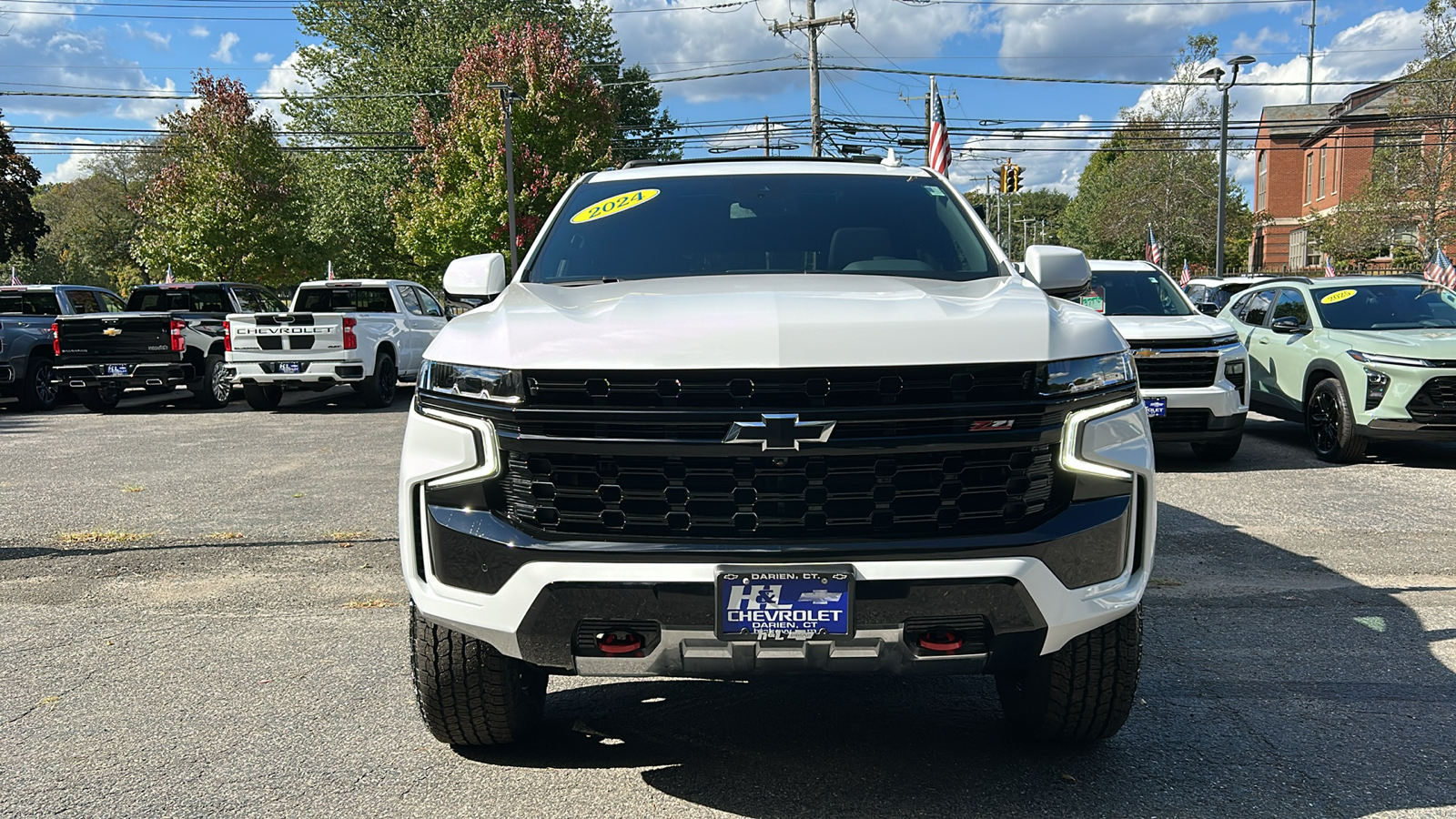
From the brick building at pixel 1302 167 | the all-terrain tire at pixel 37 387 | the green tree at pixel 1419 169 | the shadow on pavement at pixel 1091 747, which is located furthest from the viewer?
the brick building at pixel 1302 167

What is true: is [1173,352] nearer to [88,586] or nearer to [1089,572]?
[1089,572]

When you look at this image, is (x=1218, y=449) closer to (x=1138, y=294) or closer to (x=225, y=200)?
(x=1138, y=294)

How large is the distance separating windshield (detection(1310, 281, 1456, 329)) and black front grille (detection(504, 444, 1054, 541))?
29.6ft

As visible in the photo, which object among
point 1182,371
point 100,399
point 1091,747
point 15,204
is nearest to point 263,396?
point 100,399

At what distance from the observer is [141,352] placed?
16.3 m

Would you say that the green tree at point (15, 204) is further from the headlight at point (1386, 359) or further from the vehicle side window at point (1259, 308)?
the headlight at point (1386, 359)

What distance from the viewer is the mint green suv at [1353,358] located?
9211 mm

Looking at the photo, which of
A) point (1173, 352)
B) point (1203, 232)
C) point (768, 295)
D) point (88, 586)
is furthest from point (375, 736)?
point (1203, 232)

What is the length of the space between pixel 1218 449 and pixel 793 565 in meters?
8.34

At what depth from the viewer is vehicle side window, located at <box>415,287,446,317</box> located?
18.4 metres

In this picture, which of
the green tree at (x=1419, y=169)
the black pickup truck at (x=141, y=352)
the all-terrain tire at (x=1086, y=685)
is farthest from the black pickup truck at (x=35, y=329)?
the green tree at (x=1419, y=169)

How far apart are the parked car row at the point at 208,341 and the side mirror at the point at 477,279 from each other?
12146 mm

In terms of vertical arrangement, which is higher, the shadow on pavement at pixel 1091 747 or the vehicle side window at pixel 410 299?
the vehicle side window at pixel 410 299

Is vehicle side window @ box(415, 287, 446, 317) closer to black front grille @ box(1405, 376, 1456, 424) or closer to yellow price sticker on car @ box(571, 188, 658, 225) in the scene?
black front grille @ box(1405, 376, 1456, 424)
